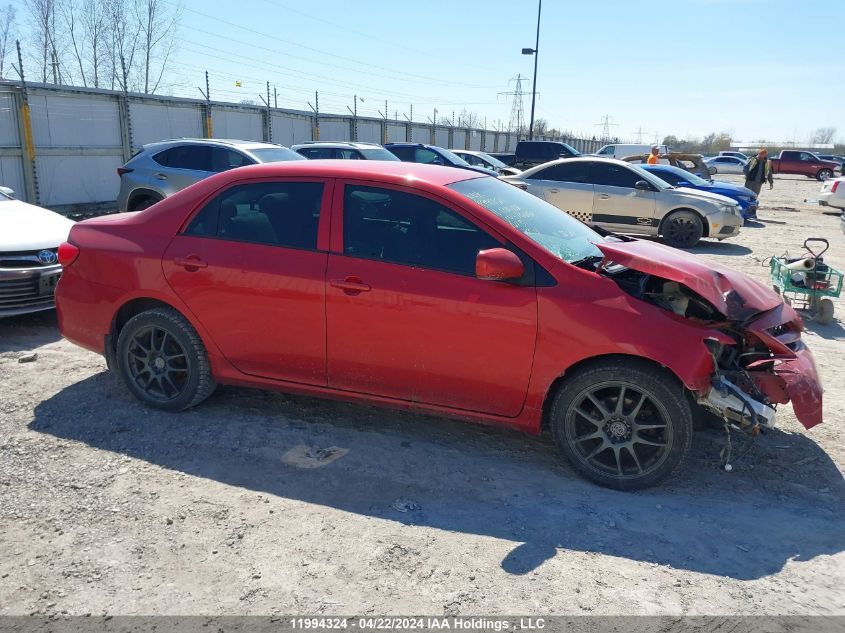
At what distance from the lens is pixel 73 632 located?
8.52 feet

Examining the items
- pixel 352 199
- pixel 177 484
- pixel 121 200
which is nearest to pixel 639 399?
pixel 352 199

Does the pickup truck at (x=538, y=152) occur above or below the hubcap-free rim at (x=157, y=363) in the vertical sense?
above

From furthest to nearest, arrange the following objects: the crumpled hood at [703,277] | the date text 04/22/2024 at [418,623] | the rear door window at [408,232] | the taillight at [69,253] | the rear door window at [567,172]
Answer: the rear door window at [567,172] < the taillight at [69,253] < the rear door window at [408,232] < the crumpled hood at [703,277] < the date text 04/22/2024 at [418,623]

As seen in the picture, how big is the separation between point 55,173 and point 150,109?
3.37 meters

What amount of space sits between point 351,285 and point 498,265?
0.91m

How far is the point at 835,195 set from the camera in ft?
67.7

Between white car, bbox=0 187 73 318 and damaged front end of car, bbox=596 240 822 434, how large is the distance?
504 cm

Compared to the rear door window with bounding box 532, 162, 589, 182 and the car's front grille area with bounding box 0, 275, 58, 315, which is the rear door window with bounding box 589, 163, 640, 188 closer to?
the rear door window with bounding box 532, 162, 589, 182

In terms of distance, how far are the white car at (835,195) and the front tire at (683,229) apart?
36.3 feet

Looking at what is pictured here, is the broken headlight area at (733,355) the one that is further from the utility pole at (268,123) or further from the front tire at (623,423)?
Result: the utility pole at (268,123)

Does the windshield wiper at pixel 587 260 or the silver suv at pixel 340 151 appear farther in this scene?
the silver suv at pixel 340 151

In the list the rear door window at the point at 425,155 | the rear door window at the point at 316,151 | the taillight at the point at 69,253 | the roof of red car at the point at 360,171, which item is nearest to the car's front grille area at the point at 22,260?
the taillight at the point at 69,253

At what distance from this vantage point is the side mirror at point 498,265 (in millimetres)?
3580

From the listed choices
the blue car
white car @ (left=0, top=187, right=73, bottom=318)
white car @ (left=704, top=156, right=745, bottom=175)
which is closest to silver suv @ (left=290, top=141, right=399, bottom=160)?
the blue car
